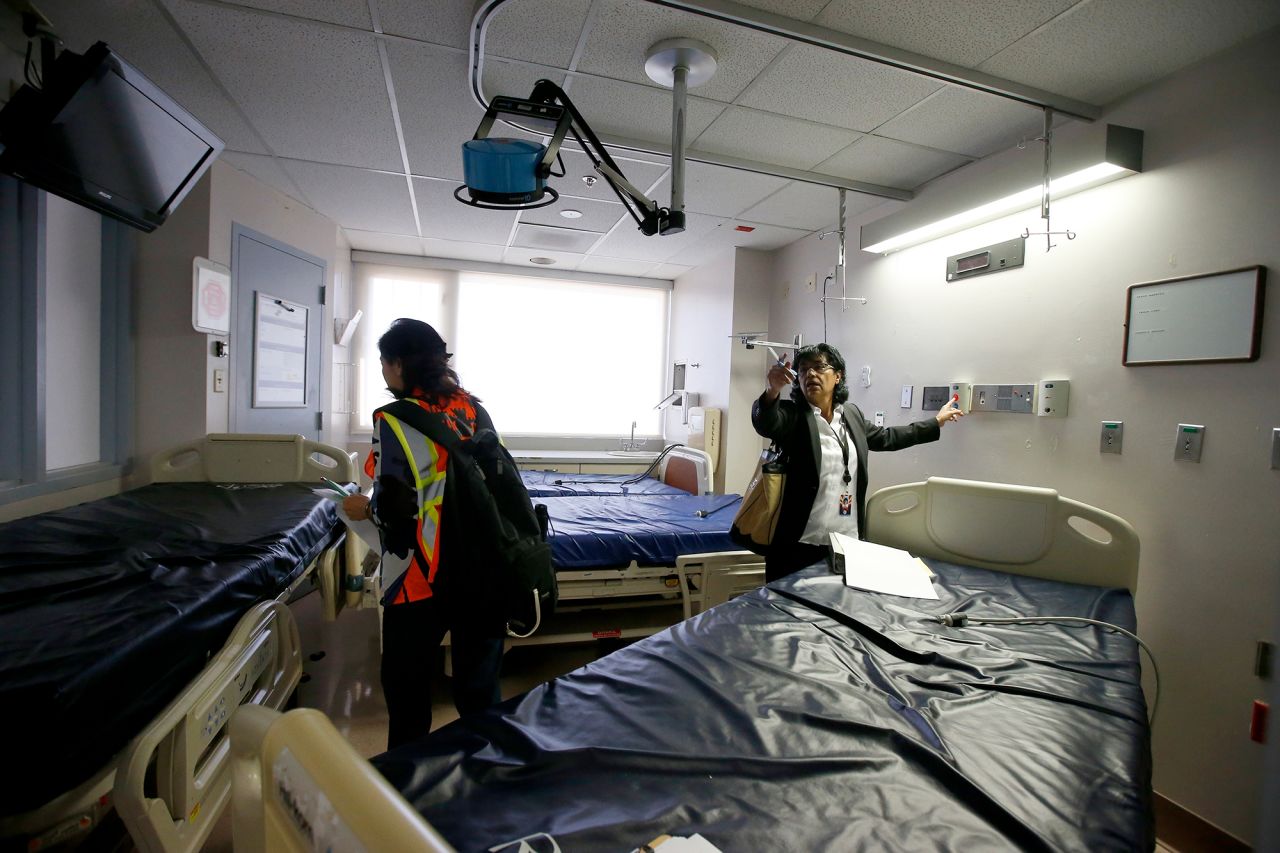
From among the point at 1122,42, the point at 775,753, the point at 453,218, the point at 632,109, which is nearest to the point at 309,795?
the point at 775,753

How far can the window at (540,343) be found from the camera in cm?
488

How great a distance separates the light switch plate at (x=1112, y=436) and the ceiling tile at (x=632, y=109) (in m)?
1.88

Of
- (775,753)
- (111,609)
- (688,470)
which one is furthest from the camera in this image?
(688,470)

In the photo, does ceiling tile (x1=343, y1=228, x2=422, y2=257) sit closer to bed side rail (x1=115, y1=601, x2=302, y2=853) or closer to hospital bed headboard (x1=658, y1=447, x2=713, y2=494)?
hospital bed headboard (x1=658, y1=447, x2=713, y2=494)

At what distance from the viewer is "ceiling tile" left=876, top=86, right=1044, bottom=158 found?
207 cm

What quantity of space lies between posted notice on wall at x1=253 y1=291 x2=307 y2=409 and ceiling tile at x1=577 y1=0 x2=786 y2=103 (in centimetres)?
253

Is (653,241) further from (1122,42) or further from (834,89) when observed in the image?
(1122,42)

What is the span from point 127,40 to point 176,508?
1.64 m

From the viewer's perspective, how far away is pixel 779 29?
65.0 inches

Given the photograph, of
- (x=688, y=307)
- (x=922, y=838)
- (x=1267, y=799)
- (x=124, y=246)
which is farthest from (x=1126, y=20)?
(x=124, y=246)

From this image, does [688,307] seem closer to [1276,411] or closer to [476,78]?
[476,78]

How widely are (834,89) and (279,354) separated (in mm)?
3401

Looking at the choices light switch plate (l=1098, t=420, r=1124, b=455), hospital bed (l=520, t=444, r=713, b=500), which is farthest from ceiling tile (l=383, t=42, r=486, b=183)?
light switch plate (l=1098, t=420, r=1124, b=455)

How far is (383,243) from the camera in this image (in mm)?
4477
